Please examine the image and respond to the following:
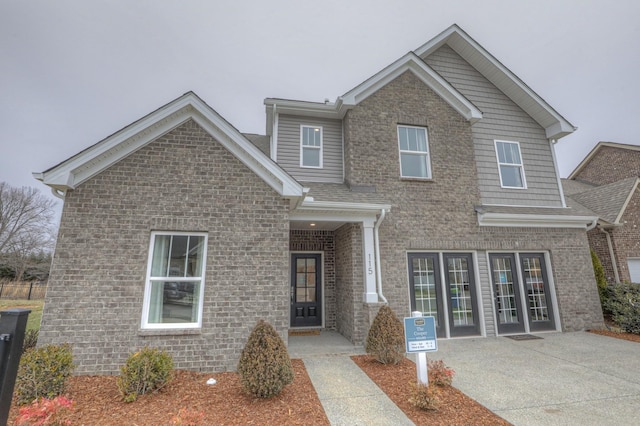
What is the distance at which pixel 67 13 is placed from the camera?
12938 millimetres

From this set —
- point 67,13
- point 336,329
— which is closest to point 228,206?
point 336,329

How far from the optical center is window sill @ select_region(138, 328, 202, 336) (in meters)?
5.22

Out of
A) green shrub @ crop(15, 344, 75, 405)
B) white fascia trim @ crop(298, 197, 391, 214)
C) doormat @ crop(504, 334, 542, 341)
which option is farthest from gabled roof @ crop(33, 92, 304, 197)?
doormat @ crop(504, 334, 542, 341)

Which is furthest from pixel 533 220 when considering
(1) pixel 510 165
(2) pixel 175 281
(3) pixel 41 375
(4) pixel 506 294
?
(3) pixel 41 375

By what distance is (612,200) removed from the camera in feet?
41.1

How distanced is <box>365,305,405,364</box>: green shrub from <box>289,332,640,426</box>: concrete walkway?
58 centimetres

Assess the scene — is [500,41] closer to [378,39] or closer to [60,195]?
[378,39]

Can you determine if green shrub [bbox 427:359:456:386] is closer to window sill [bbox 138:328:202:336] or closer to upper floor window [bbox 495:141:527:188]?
window sill [bbox 138:328:202:336]

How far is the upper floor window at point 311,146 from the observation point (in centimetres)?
910

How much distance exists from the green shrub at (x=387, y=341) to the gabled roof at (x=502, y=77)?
9.03 m

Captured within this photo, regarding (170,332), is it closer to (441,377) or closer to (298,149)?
(441,377)

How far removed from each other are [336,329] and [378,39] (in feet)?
71.9

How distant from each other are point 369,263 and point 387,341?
213 centimetres

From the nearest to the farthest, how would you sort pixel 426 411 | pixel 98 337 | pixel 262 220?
pixel 426 411
pixel 98 337
pixel 262 220
